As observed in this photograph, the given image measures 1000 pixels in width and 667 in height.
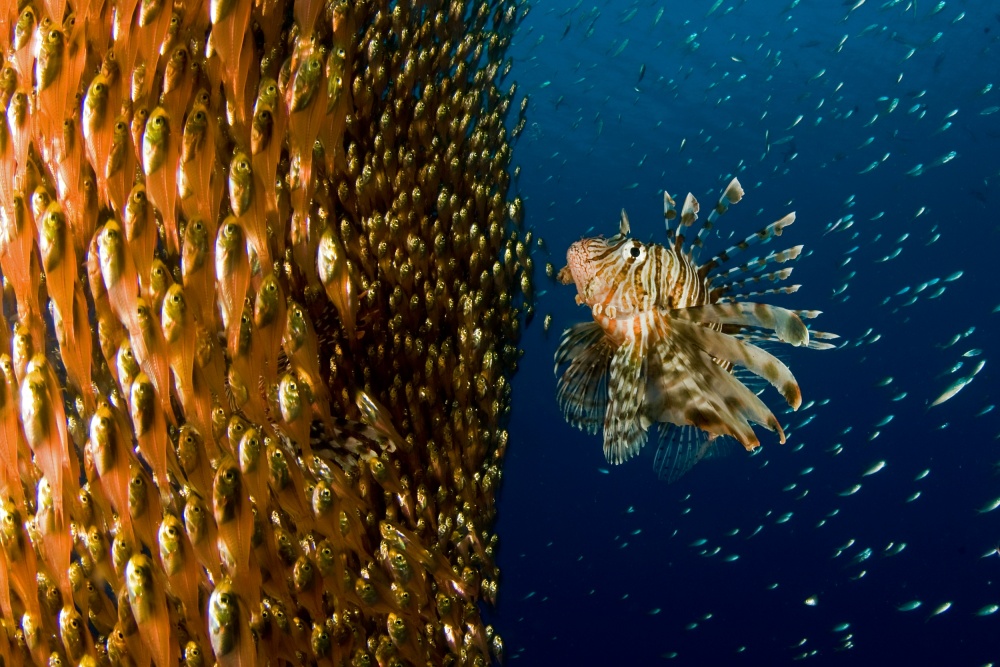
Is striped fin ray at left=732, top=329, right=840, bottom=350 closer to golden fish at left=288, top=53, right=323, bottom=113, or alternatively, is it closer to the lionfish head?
the lionfish head

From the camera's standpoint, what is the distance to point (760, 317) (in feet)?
6.98

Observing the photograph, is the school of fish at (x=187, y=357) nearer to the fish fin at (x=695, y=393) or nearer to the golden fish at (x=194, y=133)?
the golden fish at (x=194, y=133)

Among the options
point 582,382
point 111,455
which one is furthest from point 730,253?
point 111,455

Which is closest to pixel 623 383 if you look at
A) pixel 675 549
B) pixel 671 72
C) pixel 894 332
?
pixel 671 72

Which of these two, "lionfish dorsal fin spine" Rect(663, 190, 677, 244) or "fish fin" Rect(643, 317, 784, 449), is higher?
"lionfish dorsal fin spine" Rect(663, 190, 677, 244)

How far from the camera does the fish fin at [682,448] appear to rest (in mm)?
3168

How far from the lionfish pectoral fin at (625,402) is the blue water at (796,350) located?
13.4 meters

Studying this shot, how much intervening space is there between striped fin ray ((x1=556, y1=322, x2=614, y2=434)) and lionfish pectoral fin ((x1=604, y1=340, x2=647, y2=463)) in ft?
0.50

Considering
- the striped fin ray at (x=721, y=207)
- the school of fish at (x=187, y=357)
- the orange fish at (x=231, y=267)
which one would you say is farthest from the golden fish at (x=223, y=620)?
the striped fin ray at (x=721, y=207)

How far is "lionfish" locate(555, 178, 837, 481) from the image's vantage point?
250 cm

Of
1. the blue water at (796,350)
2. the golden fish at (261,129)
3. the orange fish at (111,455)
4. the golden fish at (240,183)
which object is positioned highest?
the blue water at (796,350)

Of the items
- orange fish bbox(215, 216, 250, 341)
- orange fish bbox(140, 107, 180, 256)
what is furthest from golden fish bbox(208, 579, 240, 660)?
orange fish bbox(140, 107, 180, 256)

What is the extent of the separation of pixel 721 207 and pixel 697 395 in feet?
2.90

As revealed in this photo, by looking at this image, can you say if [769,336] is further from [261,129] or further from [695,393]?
[261,129]
